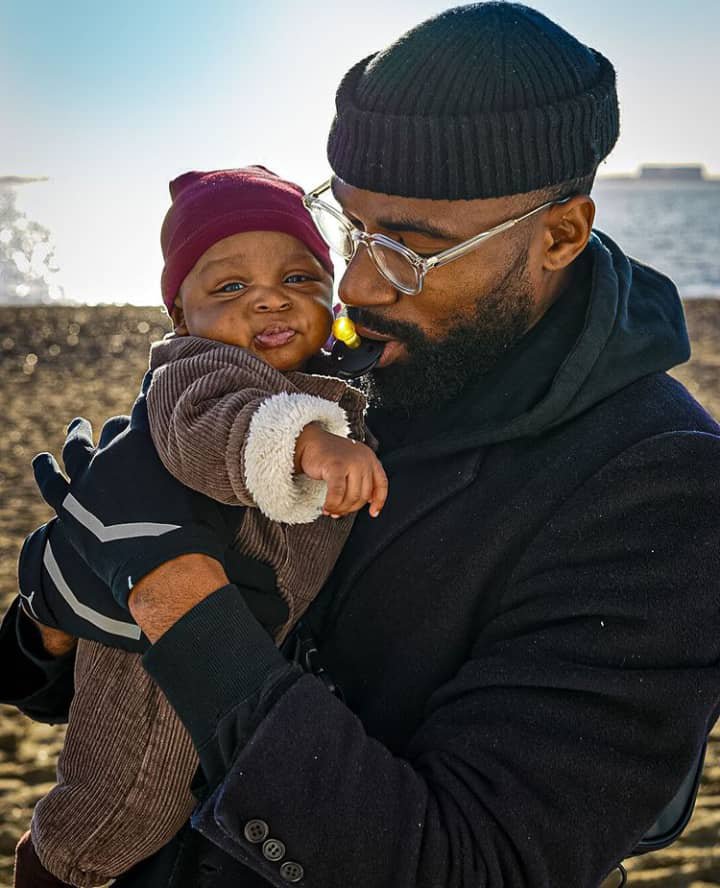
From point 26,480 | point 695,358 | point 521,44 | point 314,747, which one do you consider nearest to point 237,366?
point 314,747

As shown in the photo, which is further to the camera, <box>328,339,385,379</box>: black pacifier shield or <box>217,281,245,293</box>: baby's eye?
<box>217,281,245,293</box>: baby's eye

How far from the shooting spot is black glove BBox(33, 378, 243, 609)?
5.74 feet

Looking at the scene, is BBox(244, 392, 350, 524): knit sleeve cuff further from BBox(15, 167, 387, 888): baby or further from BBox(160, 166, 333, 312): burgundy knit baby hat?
Result: BBox(160, 166, 333, 312): burgundy knit baby hat

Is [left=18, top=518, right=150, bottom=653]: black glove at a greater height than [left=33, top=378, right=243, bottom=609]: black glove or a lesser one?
lesser

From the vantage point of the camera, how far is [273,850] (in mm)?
1555

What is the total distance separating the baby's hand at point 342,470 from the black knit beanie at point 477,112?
71cm

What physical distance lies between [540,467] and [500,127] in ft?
2.36

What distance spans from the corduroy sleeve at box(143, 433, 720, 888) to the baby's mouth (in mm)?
746

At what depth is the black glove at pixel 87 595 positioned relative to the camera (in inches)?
75.2

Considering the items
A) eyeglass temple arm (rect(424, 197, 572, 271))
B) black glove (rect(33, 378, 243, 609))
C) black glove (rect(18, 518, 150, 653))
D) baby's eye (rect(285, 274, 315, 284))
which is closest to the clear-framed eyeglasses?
eyeglass temple arm (rect(424, 197, 572, 271))

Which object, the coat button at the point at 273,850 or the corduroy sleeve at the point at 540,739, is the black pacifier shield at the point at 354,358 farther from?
the coat button at the point at 273,850

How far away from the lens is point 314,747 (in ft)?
5.15

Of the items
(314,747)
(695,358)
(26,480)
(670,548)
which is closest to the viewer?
(314,747)

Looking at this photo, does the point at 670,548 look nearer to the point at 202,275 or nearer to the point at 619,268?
the point at 619,268
